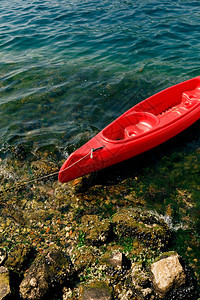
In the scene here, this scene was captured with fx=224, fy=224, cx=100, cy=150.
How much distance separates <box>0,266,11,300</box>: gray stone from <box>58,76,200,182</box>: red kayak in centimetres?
304

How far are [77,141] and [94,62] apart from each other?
308 inches

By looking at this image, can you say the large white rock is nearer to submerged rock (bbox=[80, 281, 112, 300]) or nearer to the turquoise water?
submerged rock (bbox=[80, 281, 112, 300])

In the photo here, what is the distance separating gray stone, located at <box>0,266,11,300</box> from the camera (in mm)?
4730

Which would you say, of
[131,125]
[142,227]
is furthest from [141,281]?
[131,125]

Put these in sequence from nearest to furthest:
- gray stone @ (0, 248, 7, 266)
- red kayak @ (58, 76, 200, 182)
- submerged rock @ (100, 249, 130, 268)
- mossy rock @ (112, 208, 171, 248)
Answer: submerged rock @ (100, 249, 130, 268), gray stone @ (0, 248, 7, 266), mossy rock @ (112, 208, 171, 248), red kayak @ (58, 76, 200, 182)

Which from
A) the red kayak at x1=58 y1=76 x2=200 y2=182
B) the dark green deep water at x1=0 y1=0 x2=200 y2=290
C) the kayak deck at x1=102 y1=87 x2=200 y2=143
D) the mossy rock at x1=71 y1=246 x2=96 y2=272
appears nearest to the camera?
the mossy rock at x1=71 y1=246 x2=96 y2=272

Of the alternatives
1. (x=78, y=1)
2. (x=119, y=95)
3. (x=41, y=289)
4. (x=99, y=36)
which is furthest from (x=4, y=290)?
(x=78, y=1)

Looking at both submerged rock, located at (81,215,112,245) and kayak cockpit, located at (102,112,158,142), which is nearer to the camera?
submerged rock, located at (81,215,112,245)

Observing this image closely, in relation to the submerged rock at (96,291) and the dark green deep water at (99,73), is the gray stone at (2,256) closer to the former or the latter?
the submerged rock at (96,291)

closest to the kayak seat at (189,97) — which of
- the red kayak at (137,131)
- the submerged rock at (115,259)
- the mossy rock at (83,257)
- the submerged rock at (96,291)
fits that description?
the red kayak at (137,131)

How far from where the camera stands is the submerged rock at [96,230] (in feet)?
19.3

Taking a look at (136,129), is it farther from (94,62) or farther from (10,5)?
(10,5)

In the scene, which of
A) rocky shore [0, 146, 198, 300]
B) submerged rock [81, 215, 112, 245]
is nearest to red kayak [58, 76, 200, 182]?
rocky shore [0, 146, 198, 300]

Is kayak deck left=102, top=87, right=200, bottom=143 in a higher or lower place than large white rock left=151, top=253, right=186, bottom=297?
higher
